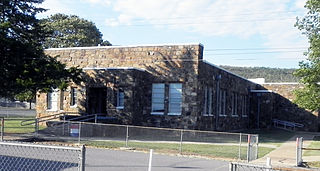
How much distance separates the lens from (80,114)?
93.5ft

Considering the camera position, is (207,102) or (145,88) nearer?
(145,88)

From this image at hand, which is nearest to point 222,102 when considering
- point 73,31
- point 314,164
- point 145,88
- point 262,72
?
point 145,88

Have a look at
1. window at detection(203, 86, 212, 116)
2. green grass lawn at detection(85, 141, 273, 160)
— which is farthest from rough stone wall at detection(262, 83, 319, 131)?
green grass lawn at detection(85, 141, 273, 160)

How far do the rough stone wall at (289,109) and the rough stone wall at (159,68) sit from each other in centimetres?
2072

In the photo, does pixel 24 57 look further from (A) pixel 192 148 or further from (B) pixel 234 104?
(B) pixel 234 104

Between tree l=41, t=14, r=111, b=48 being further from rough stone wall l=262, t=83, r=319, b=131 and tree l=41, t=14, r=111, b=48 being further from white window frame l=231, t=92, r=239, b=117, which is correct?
white window frame l=231, t=92, r=239, b=117

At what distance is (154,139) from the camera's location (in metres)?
20.3

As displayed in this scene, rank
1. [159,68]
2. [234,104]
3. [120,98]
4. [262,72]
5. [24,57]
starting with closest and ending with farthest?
[24,57] < [120,98] < [159,68] < [234,104] < [262,72]

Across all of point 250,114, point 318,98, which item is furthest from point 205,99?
point 250,114

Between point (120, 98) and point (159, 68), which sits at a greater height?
point (159, 68)

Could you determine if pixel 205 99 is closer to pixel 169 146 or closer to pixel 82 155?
pixel 169 146

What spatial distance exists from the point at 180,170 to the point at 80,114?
16.8 meters

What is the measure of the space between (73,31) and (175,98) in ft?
114

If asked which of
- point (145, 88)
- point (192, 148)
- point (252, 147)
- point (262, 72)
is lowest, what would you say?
point (192, 148)
